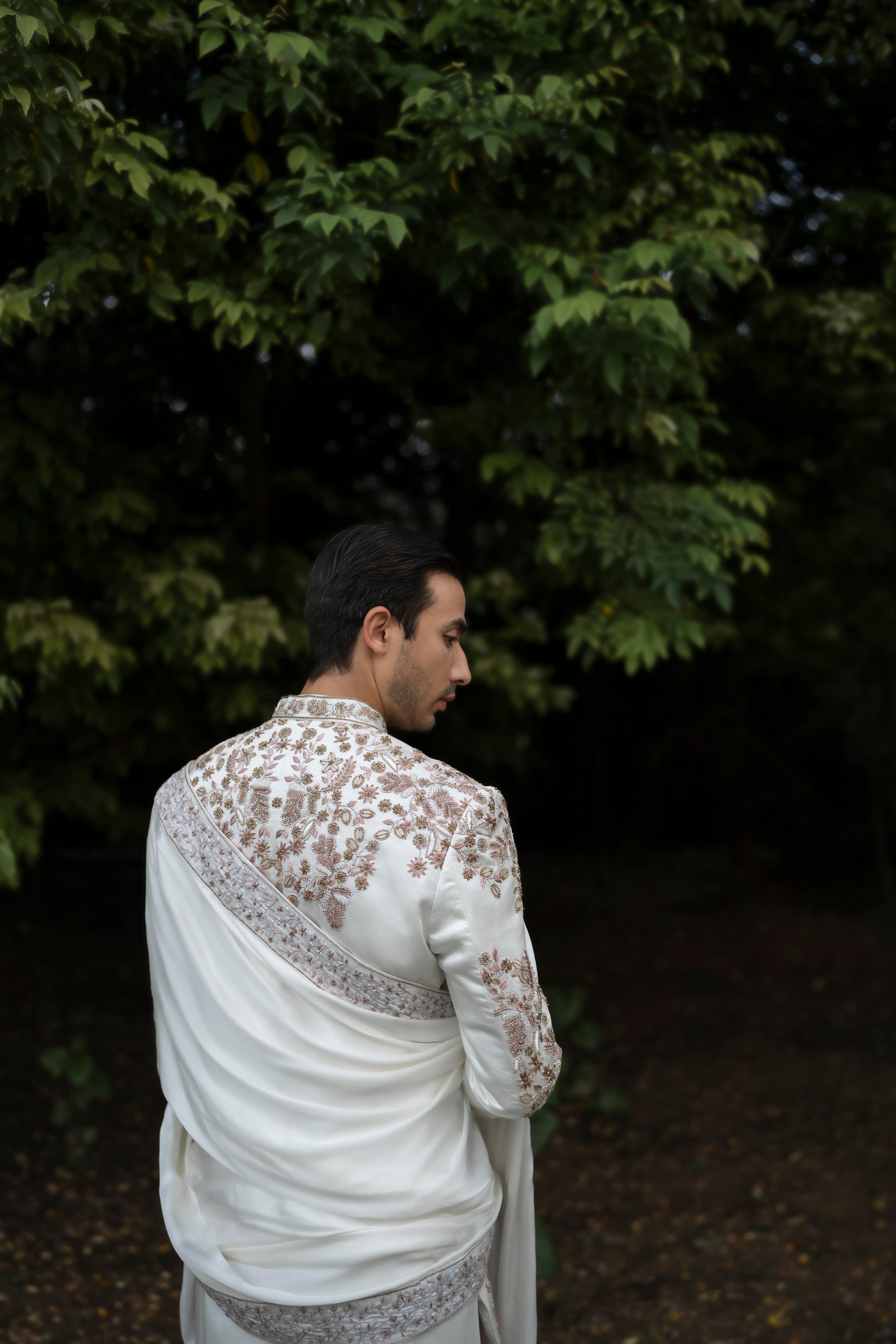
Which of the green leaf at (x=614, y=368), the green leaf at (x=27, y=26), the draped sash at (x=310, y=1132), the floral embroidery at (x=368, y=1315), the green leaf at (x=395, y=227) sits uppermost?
the green leaf at (x=27, y=26)

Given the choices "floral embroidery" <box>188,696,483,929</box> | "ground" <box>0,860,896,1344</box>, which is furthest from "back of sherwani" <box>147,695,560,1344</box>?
"ground" <box>0,860,896,1344</box>

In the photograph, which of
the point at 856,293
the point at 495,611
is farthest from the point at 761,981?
the point at 856,293

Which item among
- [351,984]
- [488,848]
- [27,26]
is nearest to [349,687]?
[488,848]

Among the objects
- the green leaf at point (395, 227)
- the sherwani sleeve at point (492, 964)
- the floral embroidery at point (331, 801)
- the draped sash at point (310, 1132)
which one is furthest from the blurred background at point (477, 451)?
the sherwani sleeve at point (492, 964)

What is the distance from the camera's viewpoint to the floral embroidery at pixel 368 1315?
164 centimetres

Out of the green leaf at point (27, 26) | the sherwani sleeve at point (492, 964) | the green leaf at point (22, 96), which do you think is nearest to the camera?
the sherwani sleeve at point (492, 964)

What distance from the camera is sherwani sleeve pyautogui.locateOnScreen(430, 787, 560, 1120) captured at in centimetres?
152

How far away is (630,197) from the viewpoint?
3.55 m

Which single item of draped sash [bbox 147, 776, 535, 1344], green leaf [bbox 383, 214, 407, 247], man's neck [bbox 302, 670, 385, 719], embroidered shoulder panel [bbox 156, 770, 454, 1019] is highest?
green leaf [bbox 383, 214, 407, 247]

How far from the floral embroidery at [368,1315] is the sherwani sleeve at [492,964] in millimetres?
299

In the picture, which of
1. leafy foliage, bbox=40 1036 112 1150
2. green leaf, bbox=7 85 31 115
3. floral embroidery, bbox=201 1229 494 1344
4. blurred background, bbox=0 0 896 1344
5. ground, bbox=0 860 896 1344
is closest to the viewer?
floral embroidery, bbox=201 1229 494 1344

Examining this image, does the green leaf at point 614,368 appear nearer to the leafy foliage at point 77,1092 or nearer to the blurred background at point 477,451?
the blurred background at point 477,451

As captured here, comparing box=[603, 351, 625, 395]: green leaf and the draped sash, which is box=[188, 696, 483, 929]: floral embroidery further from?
box=[603, 351, 625, 395]: green leaf

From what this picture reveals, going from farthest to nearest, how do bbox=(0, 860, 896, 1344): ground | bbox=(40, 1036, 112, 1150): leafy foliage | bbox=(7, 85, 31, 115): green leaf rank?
1. bbox=(40, 1036, 112, 1150): leafy foliage
2. bbox=(0, 860, 896, 1344): ground
3. bbox=(7, 85, 31, 115): green leaf
